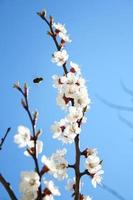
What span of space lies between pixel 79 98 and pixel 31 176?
1105mm

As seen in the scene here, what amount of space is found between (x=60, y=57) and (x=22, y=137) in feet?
4.80

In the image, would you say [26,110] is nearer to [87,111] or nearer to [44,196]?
[44,196]

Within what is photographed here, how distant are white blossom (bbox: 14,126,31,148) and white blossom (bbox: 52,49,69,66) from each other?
4.13ft

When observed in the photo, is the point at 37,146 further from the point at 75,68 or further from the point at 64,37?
the point at 64,37

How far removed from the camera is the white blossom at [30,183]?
2063mm

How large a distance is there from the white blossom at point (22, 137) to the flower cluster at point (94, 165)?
77 cm

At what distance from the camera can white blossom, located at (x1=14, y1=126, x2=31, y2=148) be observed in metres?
2.28

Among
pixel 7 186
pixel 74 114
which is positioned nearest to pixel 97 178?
pixel 74 114

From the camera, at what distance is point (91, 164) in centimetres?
287

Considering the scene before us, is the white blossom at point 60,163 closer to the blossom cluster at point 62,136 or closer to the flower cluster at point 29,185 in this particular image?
the blossom cluster at point 62,136

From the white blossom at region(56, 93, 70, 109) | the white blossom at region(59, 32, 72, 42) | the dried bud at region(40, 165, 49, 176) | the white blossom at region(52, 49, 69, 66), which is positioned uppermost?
the white blossom at region(59, 32, 72, 42)

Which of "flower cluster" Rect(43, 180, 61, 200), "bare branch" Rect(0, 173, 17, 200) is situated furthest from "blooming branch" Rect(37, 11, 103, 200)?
"bare branch" Rect(0, 173, 17, 200)

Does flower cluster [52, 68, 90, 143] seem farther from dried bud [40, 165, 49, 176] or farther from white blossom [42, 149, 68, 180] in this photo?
dried bud [40, 165, 49, 176]

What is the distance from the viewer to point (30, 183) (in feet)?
6.81
